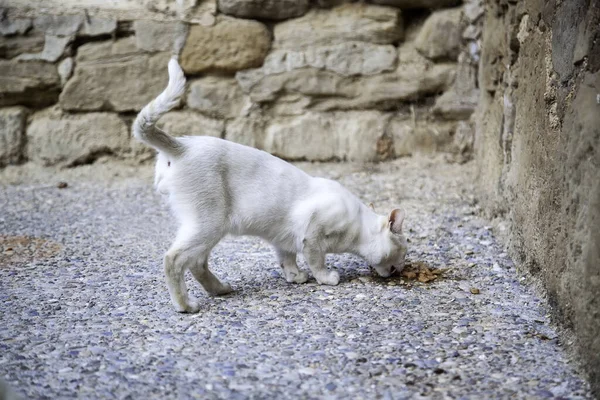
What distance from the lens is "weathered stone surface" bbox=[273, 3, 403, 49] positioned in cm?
626

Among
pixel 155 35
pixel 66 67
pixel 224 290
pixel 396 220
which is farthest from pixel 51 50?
pixel 396 220

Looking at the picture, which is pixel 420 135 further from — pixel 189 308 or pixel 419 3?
pixel 189 308

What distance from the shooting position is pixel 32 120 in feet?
21.1

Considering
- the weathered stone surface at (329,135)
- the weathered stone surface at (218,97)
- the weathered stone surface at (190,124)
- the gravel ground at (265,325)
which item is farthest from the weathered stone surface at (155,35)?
the gravel ground at (265,325)

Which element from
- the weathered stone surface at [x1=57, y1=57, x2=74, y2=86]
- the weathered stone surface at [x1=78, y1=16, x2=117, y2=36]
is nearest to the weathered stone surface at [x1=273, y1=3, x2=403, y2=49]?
the weathered stone surface at [x1=78, y1=16, x2=117, y2=36]

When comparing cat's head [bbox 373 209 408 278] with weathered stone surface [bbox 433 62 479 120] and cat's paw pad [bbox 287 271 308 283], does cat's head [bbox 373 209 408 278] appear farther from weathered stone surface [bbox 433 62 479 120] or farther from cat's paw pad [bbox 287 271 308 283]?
weathered stone surface [bbox 433 62 479 120]

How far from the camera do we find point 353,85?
6.36 m

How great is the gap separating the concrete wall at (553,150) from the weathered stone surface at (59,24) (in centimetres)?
362

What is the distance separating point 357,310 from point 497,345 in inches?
27.5

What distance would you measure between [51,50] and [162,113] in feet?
11.9

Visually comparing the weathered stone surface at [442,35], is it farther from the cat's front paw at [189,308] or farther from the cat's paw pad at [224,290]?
the cat's front paw at [189,308]

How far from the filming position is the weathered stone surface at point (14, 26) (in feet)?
20.2

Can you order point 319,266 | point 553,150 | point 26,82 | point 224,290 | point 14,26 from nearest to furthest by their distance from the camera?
1. point 553,150
2. point 224,290
3. point 319,266
4. point 14,26
5. point 26,82

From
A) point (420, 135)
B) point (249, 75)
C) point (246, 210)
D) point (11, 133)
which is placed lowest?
point (11, 133)
